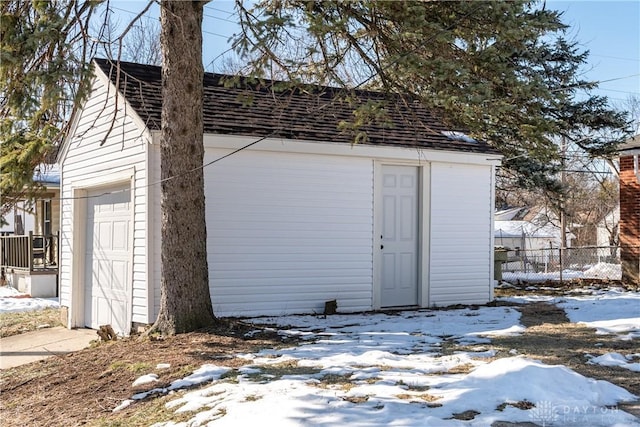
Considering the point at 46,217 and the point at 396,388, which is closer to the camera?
the point at 396,388

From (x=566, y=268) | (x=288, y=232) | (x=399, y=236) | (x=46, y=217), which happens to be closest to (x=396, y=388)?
(x=288, y=232)

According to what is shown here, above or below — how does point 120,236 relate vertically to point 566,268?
above

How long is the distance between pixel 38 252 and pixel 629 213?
16.4 meters

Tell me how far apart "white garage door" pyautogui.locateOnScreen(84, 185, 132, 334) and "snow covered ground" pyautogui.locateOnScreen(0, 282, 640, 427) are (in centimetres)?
354

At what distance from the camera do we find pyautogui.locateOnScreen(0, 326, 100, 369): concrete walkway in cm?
930

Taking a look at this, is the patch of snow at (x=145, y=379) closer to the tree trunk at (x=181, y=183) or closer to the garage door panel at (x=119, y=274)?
the tree trunk at (x=181, y=183)

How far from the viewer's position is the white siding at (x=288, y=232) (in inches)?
400

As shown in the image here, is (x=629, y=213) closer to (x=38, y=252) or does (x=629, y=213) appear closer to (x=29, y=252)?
(x=29, y=252)

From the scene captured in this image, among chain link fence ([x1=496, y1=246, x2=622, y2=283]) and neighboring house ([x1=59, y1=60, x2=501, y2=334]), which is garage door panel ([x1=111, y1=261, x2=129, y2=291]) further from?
chain link fence ([x1=496, y1=246, x2=622, y2=283])

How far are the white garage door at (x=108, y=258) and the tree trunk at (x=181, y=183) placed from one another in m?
2.08

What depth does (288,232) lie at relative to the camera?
10.6 meters

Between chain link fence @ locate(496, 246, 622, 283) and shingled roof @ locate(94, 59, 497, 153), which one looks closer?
shingled roof @ locate(94, 59, 497, 153)
